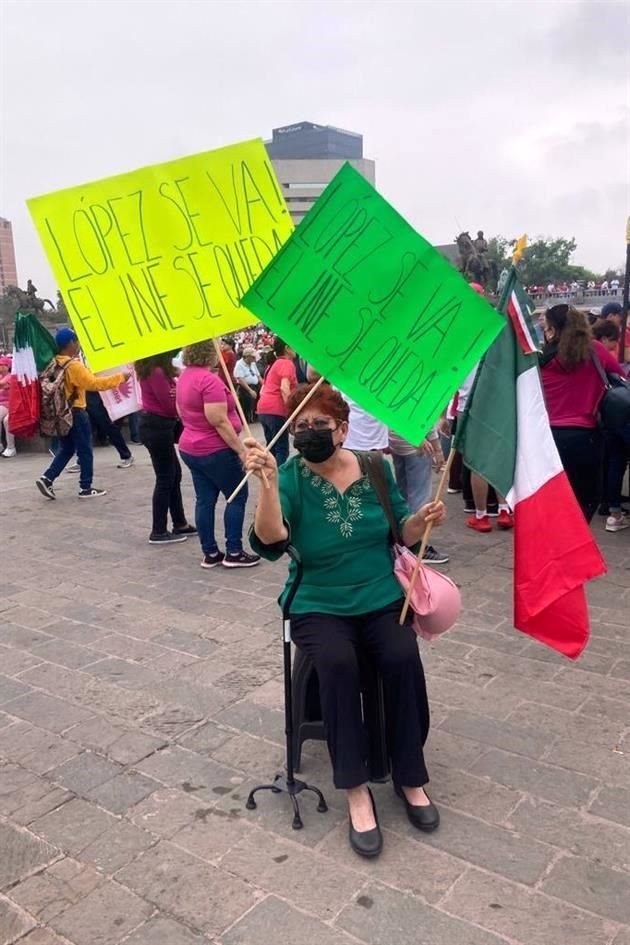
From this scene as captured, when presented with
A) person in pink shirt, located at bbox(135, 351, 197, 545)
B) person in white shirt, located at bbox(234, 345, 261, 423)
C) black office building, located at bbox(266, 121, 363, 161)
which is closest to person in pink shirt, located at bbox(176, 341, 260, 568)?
person in pink shirt, located at bbox(135, 351, 197, 545)

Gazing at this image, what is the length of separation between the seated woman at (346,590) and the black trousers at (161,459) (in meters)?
3.47

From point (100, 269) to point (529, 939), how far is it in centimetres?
258

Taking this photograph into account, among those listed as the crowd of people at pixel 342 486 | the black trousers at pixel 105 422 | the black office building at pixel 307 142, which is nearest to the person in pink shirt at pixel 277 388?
the crowd of people at pixel 342 486

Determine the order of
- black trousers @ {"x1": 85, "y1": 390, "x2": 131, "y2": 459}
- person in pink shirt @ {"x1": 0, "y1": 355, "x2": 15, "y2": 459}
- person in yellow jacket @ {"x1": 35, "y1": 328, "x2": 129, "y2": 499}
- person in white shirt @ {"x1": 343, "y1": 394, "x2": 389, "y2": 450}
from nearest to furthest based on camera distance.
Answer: person in white shirt @ {"x1": 343, "y1": 394, "x2": 389, "y2": 450}
person in yellow jacket @ {"x1": 35, "y1": 328, "x2": 129, "y2": 499}
black trousers @ {"x1": 85, "y1": 390, "x2": 131, "y2": 459}
person in pink shirt @ {"x1": 0, "y1": 355, "x2": 15, "y2": 459}

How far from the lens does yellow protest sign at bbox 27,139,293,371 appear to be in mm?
2885

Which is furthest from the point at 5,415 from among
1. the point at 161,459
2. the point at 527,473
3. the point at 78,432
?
the point at 527,473

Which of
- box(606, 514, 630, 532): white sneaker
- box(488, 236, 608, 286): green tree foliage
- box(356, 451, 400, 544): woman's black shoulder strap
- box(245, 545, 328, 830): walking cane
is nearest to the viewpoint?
box(245, 545, 328, 830): walking cane

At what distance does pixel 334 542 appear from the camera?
288cm

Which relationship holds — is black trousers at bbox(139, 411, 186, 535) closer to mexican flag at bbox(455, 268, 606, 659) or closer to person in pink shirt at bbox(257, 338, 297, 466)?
person in pink shirt at bbox(257, 338, 297, 466)

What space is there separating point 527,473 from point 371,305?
33.0 inches

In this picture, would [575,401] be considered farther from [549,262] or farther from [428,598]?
[549,262]

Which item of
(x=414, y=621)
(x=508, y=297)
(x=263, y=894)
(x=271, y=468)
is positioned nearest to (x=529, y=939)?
(x=263, y=894)

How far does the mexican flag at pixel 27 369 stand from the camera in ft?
28.2

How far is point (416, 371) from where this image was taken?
2.72 metres
